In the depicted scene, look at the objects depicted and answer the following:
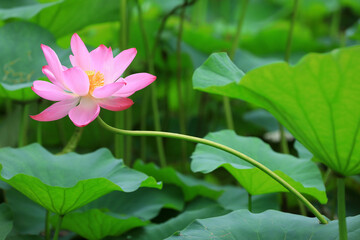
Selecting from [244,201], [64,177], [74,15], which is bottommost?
[244,201]

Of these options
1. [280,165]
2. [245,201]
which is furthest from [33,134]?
[280,165]

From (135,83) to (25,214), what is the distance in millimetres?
574

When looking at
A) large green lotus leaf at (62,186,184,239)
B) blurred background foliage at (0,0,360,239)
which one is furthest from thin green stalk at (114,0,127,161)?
large green lotus leaf at (62,186,184,239)

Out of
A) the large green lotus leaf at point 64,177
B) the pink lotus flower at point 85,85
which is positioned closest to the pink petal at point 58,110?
the pink lotus flower at point 85,85

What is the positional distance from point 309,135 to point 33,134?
1211 mm

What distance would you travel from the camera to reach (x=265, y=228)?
71 cm

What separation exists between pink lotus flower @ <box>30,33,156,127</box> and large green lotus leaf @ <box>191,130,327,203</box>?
253 millimetres

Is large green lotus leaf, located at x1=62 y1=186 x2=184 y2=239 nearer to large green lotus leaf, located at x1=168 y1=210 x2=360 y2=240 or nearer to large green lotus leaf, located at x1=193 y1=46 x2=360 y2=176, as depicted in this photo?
large green lotus leaf, located at x1=168 y1=210 x2=360 y2=240

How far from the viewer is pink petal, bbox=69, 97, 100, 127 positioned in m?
0.56

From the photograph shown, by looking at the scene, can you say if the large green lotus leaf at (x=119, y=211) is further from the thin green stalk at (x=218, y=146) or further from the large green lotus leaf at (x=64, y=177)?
the thin green stalk at (x=218, y=146)

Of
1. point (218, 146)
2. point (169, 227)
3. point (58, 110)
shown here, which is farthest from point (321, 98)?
point (169, 227)

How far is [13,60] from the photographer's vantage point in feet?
3.45

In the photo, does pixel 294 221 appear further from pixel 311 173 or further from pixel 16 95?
pixel 16 95

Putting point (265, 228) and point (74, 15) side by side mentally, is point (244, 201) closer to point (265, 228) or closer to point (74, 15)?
point (265, 228)
